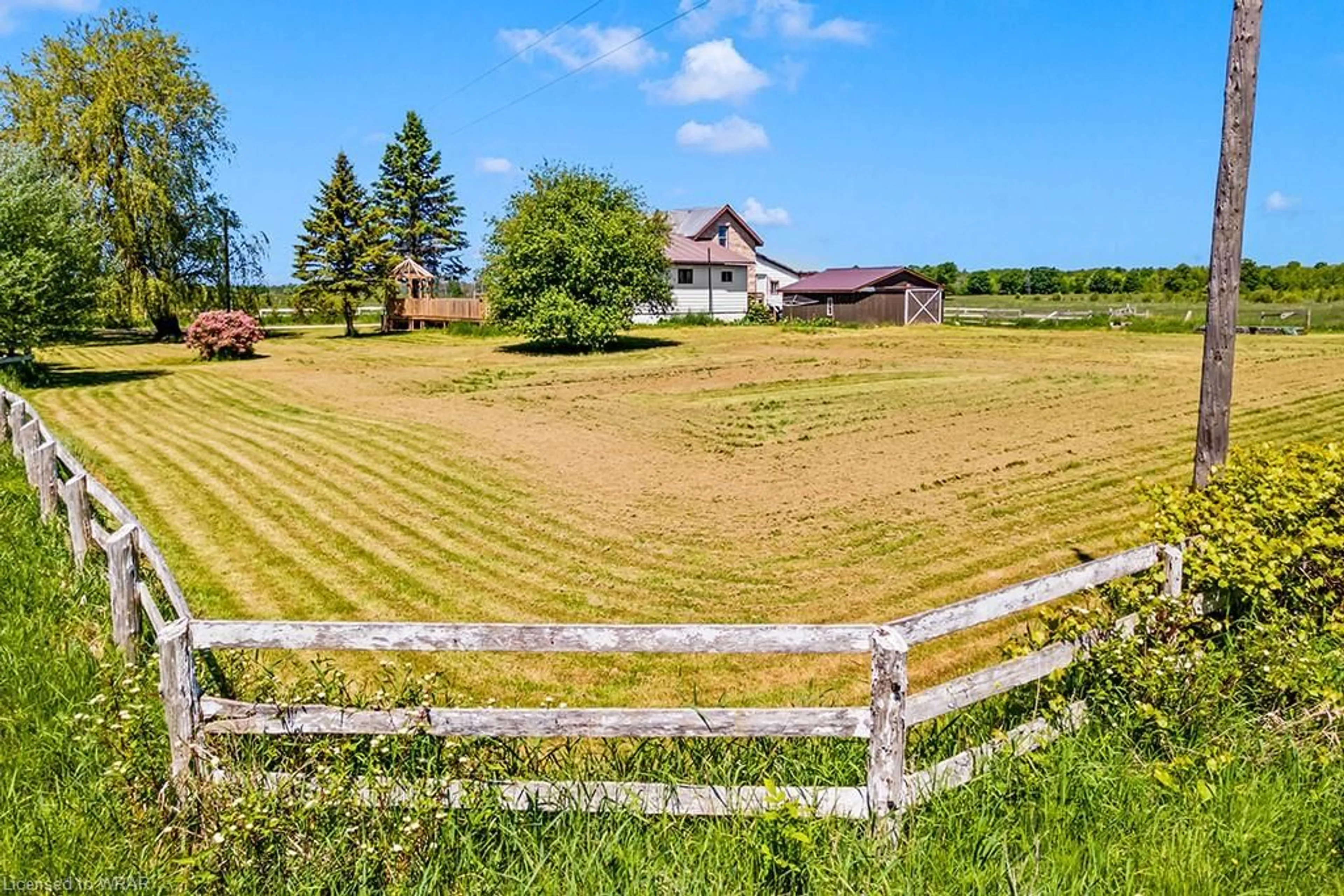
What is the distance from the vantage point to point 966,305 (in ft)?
256

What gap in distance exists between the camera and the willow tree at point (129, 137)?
112 feet

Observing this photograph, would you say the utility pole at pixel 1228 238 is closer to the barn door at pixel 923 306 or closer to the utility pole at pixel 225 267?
the utility pole at pixel 225 267

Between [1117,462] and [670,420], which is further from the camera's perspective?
[670,420]

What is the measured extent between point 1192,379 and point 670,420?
599 inches

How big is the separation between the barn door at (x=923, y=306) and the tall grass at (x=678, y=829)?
50.0m

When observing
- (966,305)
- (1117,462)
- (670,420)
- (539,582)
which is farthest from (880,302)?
(539,582)

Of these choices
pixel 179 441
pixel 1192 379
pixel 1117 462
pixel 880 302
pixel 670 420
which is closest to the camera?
pixel 1117 462

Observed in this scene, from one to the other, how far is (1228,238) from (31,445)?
11561 millimetres

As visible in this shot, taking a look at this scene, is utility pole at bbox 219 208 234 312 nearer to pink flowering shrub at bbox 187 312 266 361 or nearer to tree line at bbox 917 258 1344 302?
pink flowering shrub at bbox 187 312 266 361

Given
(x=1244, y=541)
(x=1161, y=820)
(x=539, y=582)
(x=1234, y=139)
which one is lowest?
(x=539, y=582)

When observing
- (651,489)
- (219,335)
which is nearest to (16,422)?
(651,489)

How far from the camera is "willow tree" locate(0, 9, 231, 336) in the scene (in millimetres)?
34250

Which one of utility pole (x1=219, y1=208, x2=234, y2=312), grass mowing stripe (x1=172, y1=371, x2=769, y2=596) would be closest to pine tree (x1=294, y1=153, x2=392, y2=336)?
utility pole (x1=219, y1=208, x2=234, y2=312)

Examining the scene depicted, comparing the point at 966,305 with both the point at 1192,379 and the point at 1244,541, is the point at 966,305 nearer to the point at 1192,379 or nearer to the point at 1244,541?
the point at 1192,379
